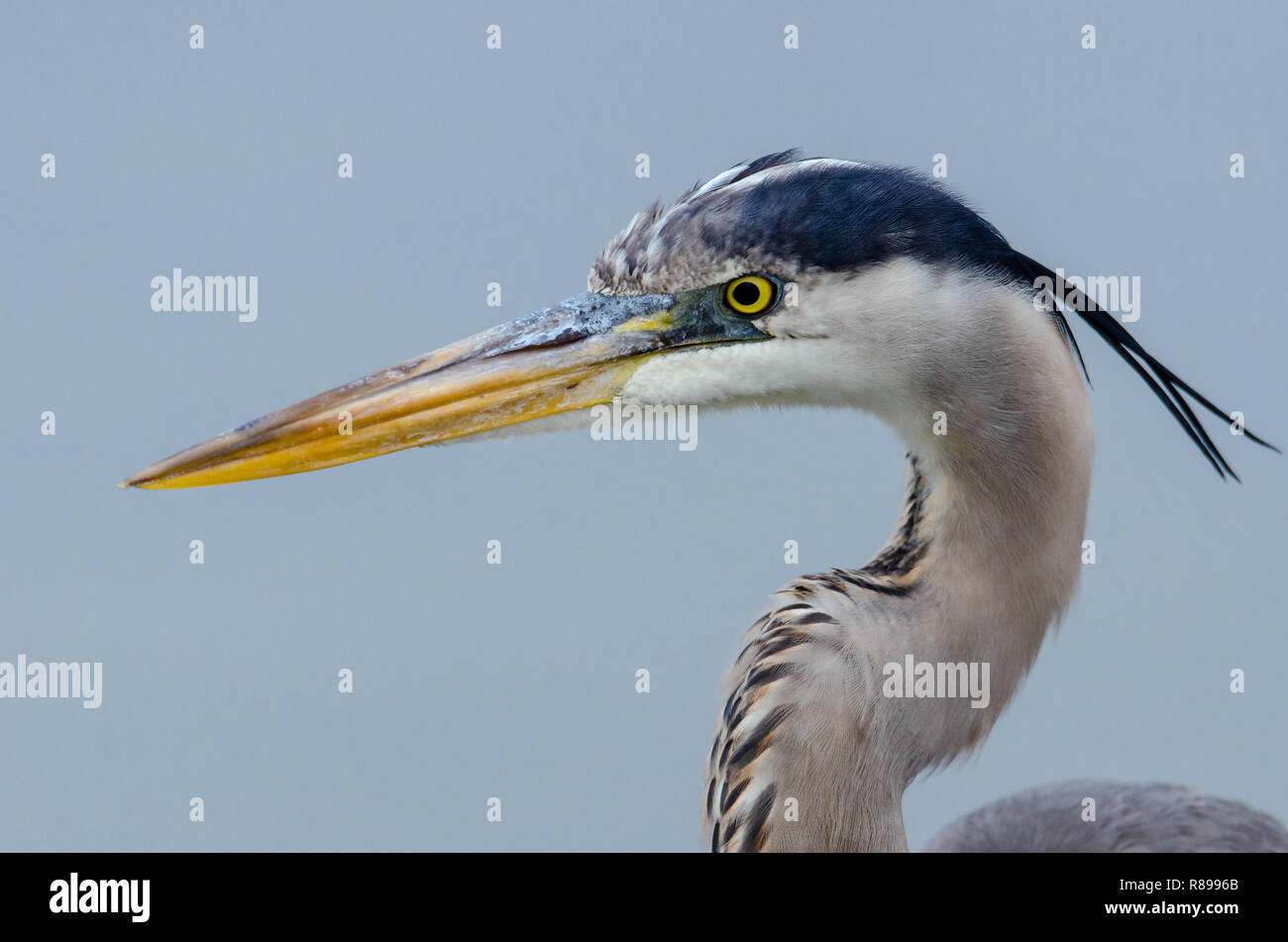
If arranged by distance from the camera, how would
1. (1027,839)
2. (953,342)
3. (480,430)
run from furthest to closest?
(1027,839) < (480,430) < (953,342)

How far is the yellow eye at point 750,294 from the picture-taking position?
150cm

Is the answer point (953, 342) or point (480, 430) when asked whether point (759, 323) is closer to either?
point (953, 342)

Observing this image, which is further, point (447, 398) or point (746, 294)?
point (447, 398)

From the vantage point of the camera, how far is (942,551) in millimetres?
1469

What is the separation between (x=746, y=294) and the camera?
4.95ft

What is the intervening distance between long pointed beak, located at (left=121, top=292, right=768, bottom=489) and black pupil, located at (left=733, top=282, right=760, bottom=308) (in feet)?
0.41

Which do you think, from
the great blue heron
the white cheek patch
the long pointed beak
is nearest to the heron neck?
the great blue heron

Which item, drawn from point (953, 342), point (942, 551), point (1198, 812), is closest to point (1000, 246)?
point (953, 342)

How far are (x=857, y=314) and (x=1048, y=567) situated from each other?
382mm

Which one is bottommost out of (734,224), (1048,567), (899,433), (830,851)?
(830,851)

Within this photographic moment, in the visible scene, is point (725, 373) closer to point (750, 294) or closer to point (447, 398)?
point (750, 294)

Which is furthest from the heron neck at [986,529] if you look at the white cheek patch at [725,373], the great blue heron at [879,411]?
the white cheek patch at [725,373]

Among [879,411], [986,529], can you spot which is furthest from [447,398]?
[986,529]

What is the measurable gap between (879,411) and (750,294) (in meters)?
0.21
